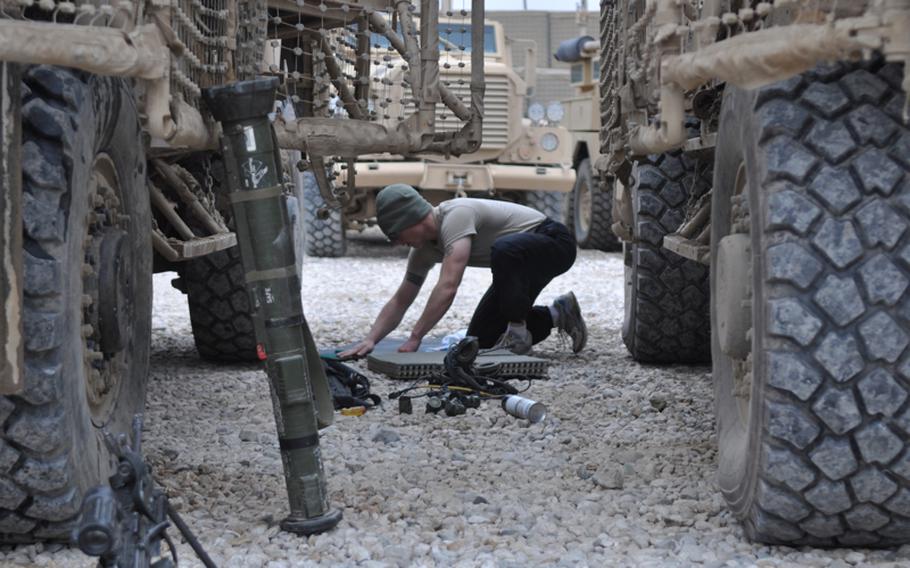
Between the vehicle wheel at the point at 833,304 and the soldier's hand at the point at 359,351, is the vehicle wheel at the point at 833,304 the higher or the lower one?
the higher one

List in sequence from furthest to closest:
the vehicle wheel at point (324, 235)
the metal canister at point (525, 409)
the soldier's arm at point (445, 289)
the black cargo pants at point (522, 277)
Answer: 1. the vehicle wheel at point (324, 235)
2. the black cargo pants at point (522, 277)
3. the soldier's arm at point (445, 289)
4. the metal canister at point (525, 409)

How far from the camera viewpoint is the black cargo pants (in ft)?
22.2

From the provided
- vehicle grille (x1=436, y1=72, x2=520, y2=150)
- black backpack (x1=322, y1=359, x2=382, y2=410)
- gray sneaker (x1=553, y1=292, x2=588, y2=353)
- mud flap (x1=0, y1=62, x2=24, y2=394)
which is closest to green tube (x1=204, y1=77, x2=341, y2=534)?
mud flap (x1=0, y1=62, x2=24, y2=394)

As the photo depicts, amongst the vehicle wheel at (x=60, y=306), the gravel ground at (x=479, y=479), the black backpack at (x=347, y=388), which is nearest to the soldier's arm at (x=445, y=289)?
the gravel ground at (x=479, y=479)

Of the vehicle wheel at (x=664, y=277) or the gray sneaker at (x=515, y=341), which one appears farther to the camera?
the gray sneaker at (x=515, y=341)

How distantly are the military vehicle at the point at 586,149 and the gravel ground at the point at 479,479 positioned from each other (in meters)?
7.98

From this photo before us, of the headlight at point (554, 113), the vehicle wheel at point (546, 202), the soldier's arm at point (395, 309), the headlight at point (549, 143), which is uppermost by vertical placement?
the headlight at point (554, 113)

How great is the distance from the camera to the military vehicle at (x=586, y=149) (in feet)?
48.2

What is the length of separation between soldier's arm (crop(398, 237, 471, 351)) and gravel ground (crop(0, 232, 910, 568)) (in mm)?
565

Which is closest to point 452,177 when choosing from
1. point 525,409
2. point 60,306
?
point 525,409

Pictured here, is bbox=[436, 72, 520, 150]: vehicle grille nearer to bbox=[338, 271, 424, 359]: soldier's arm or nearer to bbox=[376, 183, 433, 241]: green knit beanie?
bbox=[338, 271, 424, 359]: soldier's arm

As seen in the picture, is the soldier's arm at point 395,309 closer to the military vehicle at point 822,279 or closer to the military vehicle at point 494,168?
the military vehicle at point 822,279

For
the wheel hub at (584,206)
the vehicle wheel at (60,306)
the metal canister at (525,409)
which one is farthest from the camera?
the wheel hub at (584,206)

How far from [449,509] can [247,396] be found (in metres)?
2.11
